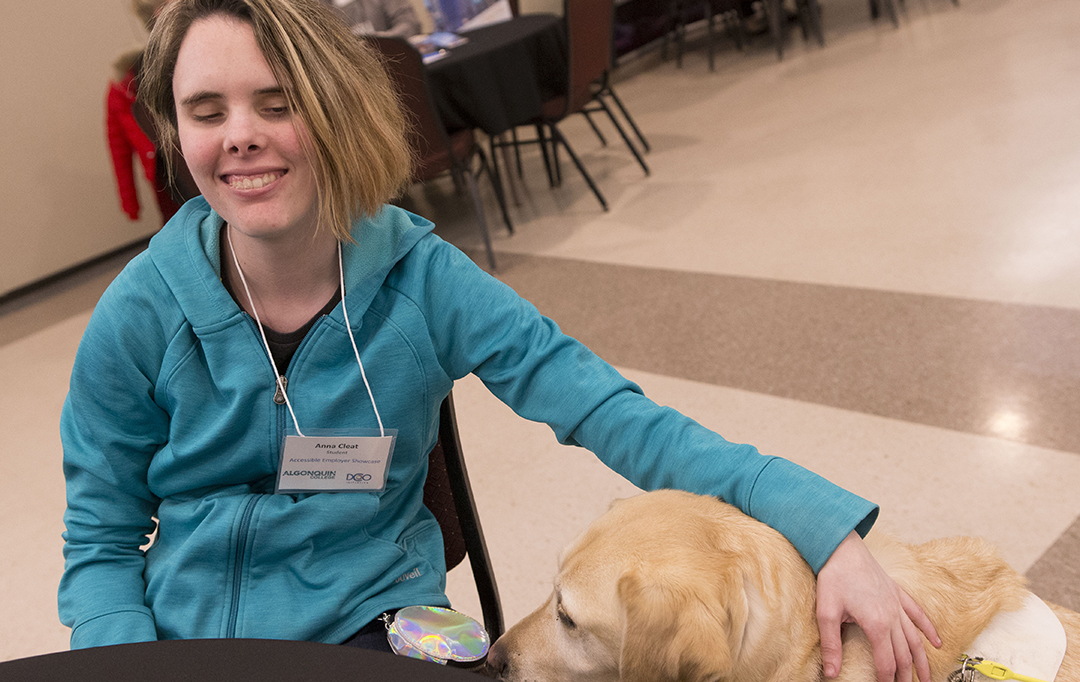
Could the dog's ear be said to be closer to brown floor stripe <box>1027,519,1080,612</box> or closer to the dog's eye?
the dog's eye

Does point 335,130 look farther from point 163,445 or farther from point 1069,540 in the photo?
point 1069,540

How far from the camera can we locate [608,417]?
3.72ft

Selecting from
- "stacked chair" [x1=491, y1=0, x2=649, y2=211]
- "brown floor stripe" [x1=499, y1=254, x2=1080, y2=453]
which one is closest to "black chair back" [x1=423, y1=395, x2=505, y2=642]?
"brown floor stripe" [x1=499, y1=254, x2=1080, y2=453]

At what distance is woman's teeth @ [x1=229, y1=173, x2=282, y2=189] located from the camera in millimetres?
1157

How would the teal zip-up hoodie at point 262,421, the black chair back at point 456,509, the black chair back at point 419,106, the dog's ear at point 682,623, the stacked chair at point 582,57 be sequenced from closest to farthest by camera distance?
the dog's ear at point 682,623 → the teal zip-up hoodie at point 262,421 → the black chair back at point 456,509 → the black chair back at point 419,106 → the stacked chair at point 582,57

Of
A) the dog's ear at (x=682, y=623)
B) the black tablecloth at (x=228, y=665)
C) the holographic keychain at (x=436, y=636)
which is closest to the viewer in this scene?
the black tablecloth at (x=228, y=665)

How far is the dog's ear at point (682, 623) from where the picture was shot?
92 centimetres

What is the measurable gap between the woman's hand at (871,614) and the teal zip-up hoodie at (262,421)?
0.69ft

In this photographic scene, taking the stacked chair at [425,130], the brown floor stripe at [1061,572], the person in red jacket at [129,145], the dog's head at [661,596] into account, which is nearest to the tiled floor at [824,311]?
the brown floor stripe at [1061,572]

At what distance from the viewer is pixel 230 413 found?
1157mm

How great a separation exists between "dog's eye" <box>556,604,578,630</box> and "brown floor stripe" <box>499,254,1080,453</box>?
1678 millimetres

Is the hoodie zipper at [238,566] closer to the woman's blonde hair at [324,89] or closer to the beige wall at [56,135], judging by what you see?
the woman's blonde hair at [324,89]

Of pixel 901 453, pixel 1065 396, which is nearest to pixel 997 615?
pixel 901 453

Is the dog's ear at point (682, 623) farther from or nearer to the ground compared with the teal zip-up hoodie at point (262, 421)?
nearer to the ground
